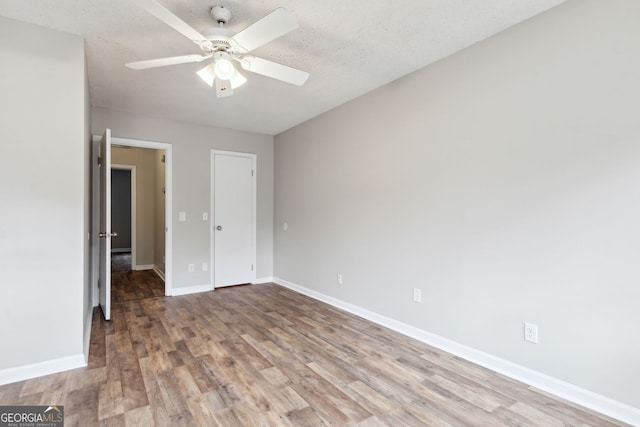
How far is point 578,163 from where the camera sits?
1979 millimetres

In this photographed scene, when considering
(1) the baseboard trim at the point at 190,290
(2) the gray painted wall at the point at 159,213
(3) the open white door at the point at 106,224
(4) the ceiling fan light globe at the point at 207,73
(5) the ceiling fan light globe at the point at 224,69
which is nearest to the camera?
(5) the ceiling fan light globe at the point at 224,69

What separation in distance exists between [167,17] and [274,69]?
72cm

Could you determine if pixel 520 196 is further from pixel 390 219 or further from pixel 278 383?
pixel 278 383

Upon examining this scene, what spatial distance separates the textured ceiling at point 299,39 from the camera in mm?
2051

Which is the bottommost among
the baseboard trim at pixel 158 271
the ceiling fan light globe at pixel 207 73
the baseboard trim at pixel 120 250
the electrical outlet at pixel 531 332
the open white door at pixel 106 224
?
the baseboard trim at pixel 158 271

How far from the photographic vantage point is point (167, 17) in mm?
1679

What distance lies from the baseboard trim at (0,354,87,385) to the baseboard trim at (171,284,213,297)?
2.05m

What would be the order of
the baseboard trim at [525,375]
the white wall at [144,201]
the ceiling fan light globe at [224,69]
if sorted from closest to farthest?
the baseboard trim at [525,375], the ceiling fan light globe at [224,69], the white wall at [144,201]

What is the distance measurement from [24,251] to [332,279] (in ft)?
9.55

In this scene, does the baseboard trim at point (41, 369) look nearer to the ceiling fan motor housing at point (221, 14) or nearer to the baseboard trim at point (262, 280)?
the ceiling fan motor housing at point (221, 14)

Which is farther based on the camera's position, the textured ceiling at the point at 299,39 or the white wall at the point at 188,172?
the white wall at the point at 188,172

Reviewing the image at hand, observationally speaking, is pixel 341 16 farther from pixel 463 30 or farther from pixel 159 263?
pixel 159 263

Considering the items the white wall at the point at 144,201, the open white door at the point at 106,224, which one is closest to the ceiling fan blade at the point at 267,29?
the open white door at the point at 106,224

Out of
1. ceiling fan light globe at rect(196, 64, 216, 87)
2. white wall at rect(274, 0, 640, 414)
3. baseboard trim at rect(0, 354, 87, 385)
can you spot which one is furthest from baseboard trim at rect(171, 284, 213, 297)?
ceiling fan light globe at rect(196, 64, 216, 87)
